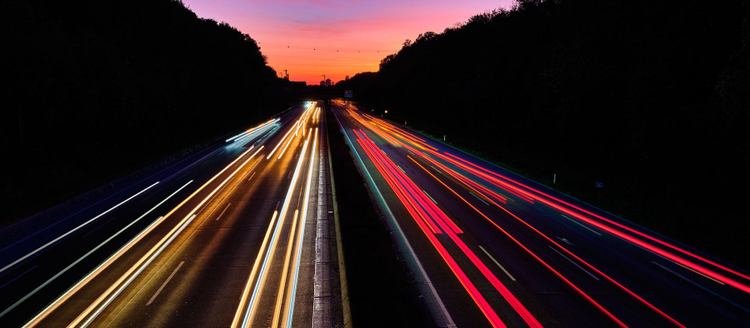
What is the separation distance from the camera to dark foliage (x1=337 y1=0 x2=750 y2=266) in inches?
593

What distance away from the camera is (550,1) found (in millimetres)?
31781

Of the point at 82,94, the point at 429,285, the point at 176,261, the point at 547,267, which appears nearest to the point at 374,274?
the point at 429,285

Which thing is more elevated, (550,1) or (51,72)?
(550,1)

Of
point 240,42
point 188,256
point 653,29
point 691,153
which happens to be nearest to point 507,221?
point 188,256

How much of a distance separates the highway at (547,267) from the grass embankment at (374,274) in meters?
0.53

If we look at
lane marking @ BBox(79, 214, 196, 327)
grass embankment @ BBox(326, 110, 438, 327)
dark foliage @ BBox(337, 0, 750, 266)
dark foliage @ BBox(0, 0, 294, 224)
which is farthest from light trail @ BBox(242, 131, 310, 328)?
dark foliage @ BBox(337, 0, 750, 266)

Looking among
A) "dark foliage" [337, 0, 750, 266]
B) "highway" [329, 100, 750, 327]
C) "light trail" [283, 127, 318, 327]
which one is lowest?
"highway" [329, 100, 750, 327]

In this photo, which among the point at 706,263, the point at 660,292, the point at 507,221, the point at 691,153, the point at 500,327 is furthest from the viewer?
the point at 691,153

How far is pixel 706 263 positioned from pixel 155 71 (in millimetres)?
45560

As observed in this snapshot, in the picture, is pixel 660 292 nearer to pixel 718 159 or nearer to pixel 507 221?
pixel 507 221

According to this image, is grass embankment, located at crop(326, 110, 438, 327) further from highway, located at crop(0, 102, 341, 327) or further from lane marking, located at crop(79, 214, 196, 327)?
lane marking, located at crop(79, 214, 196, 327)

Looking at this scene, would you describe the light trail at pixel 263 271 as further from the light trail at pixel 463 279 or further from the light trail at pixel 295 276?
the light trail at pixel 463 279

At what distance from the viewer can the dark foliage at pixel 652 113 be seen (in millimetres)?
15055

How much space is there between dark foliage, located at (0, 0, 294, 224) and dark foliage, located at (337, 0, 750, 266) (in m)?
29.5
